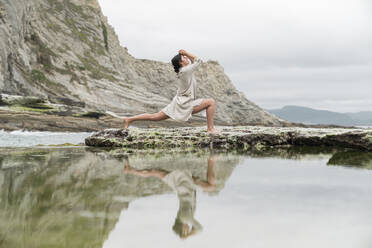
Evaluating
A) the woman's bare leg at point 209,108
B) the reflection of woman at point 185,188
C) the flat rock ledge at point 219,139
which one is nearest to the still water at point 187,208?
the reflection of woman at point 185,188

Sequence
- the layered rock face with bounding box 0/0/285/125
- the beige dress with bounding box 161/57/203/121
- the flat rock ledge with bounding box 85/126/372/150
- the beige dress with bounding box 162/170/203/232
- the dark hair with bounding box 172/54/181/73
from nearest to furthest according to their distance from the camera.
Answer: the beige dress with bounding box 162/170/203/232, the flat rock ledge with bounding box 85/126/372/150, the dark hair with bounding box 172/54/181/73, the beige dress with bounding box 161/57/203/121, the layered rock face with bounding box 0/0/285/125

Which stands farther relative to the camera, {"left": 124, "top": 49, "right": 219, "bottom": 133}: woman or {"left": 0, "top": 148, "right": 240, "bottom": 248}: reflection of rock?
{"left": 124, "top": 49, "right": 219, "bottom": 133}: woman

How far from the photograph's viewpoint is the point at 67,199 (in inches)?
91.9

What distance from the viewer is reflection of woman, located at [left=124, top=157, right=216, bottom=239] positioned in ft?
5.71

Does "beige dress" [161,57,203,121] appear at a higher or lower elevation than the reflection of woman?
higher

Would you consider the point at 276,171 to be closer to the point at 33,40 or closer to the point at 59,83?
the point at 59,83

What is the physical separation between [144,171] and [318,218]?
215cm

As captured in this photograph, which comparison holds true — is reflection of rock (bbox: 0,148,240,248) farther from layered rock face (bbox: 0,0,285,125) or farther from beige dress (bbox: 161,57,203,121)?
layered rock face (bbox: 0,0,285,125)

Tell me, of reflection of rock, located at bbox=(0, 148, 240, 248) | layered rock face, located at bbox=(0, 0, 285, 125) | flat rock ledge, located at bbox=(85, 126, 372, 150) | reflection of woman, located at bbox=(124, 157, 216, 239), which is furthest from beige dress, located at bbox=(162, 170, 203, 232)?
layered rock face, located at bbox=(0, 0, 285, 125)

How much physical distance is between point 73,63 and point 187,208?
127ft

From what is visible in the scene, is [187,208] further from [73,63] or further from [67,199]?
[73,63]

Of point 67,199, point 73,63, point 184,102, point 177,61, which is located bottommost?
point 67,199

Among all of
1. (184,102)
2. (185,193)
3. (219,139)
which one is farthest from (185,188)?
(184,102)

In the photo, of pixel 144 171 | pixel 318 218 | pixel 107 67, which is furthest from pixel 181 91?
pixel 107 67
